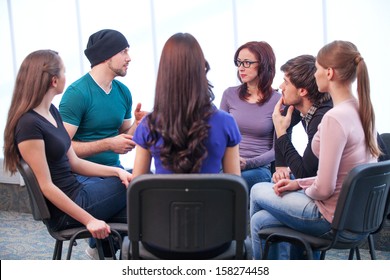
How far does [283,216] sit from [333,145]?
0.39 m

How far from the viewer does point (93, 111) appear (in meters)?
2.79

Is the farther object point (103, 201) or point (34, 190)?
point (103, 201)

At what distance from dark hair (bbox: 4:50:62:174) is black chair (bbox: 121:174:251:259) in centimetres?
70

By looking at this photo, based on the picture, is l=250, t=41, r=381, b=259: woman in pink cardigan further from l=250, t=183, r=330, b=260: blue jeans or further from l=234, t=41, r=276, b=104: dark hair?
l=234, t=41, r=276, b=104: dark hair

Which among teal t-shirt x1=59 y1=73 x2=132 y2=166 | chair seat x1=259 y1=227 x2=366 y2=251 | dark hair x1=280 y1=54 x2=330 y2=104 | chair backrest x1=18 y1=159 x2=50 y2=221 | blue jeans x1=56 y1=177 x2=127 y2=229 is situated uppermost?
dark hair x1=280 y1=54 x2=330 y2=104

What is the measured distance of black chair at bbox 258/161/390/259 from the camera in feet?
6.27

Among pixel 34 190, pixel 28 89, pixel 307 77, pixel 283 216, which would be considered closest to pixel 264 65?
pixel 307 77

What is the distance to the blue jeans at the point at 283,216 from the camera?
2.09 metres

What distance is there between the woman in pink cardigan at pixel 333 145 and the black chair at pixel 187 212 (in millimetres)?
413

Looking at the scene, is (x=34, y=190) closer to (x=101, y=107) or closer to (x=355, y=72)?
(x=101, y=107)

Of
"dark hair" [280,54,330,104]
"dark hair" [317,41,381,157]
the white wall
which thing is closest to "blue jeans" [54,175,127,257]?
"dark hair" [280,54,330,104]

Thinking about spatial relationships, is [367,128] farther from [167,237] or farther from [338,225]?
[167,237]

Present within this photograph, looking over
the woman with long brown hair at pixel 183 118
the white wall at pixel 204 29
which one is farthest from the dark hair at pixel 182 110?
the white wall at pixel 204 29
